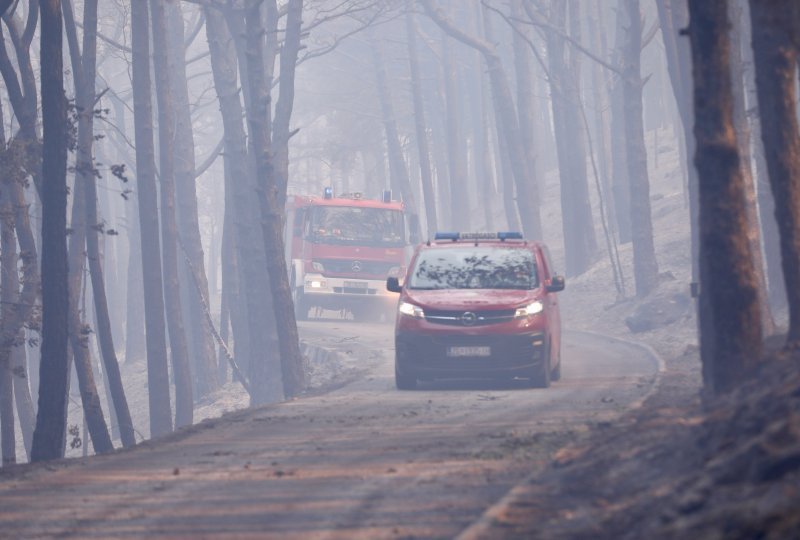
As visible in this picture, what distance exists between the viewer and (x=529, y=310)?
651 inches

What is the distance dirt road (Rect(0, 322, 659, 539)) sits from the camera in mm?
8352

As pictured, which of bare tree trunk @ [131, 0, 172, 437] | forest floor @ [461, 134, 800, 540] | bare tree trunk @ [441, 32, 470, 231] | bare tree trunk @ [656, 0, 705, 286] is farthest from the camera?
bare tree trunk @ [441, 32, 470, 231]

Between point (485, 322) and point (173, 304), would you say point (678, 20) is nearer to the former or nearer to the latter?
point (485, 322)

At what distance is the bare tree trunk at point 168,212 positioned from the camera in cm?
2695

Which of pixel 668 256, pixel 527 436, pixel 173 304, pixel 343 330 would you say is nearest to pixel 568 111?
pixel 668 256

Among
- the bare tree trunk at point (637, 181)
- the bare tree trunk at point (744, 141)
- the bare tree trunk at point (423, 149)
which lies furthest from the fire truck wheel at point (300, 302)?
the bare tree trunk at point (744, 141)

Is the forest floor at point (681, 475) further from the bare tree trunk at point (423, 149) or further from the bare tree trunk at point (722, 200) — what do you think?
the bare tree trunk at point (423, 149)

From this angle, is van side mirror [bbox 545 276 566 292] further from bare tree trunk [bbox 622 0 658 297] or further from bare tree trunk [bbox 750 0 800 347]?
bare tree trunk [bbox 622 0 658 297]

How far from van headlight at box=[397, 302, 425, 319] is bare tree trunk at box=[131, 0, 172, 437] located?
953 centimetres

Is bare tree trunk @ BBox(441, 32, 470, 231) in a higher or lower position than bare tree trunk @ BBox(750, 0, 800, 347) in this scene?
higher

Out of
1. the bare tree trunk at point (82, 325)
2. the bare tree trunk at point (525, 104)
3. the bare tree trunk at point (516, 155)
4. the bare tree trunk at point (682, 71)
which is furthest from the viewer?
the bare tree trunk at point (525, 104)

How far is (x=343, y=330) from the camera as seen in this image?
34625mm

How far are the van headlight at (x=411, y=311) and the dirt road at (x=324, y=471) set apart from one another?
1.09m

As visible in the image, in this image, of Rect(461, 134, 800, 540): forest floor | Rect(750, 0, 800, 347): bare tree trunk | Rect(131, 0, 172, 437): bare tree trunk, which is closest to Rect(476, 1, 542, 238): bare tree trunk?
Rect(131, 0, 172, 437): bare tree trunk
